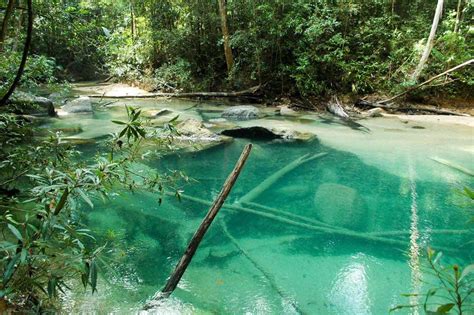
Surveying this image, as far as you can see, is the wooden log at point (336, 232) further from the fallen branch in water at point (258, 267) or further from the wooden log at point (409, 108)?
the wooden log at point (409, 108)

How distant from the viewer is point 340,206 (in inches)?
180

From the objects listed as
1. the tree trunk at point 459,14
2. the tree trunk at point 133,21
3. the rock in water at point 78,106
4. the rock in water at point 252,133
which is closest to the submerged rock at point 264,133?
the rock in water at point 252,133

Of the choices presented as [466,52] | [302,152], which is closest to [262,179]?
[302,152]

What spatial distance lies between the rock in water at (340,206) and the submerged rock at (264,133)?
2335 mm

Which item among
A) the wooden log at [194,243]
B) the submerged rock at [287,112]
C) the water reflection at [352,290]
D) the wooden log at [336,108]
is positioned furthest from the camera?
the submerged rock at [287,112]

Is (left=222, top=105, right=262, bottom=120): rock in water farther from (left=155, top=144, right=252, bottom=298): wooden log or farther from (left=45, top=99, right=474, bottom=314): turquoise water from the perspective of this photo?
(left=155, top=144, right=252, bottom=298): wooden log

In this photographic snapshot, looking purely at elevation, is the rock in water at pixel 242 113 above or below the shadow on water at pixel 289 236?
above

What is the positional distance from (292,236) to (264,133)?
13.4ft

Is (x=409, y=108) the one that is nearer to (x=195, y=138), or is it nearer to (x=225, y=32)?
(x=225, y=32)

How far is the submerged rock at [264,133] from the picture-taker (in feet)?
24.6

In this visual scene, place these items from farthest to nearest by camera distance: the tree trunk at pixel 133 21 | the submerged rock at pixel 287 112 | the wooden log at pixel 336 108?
the tree trunk at pixel 133 21, the submerged rock at pixel 287 112, the wooden log at pixel 336 108

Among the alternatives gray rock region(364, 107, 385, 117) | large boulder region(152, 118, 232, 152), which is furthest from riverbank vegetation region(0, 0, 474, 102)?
large boulder region(152, 118, 232, 152)

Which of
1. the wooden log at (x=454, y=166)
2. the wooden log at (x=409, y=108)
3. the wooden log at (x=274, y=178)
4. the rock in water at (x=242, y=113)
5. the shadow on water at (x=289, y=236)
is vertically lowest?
the shadow on water at (x=289, y=236)

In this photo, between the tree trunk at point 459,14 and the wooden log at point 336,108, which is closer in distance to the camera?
the wooden log at point 336,108
